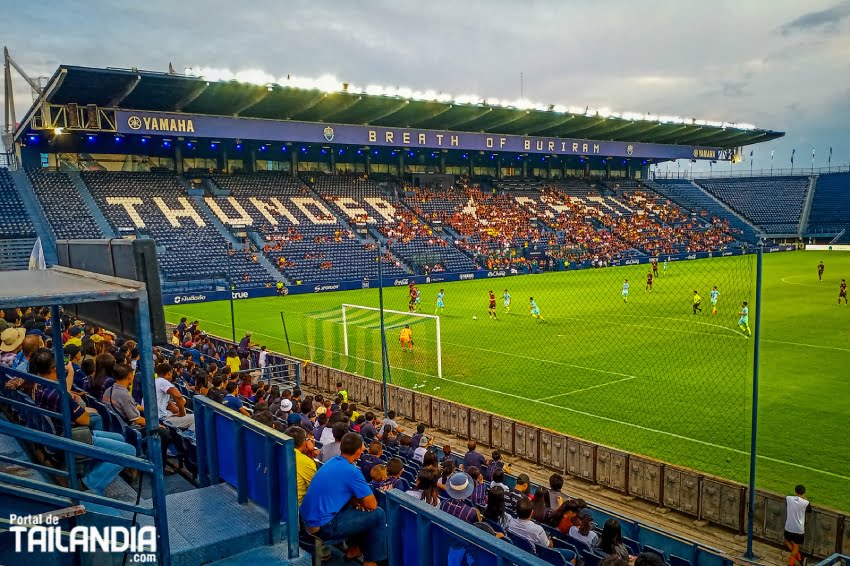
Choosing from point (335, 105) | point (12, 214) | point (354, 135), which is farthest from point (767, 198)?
point (12, 214)

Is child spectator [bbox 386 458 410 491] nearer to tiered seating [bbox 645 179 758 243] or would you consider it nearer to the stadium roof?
the stadium roof

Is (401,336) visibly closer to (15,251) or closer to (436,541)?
(436,541)

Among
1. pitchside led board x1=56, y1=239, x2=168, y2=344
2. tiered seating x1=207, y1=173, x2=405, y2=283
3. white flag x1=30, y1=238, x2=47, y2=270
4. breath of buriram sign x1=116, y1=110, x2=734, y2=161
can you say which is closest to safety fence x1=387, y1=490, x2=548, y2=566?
pitchside led board x1=56, y1=239, x2=168, y2=344

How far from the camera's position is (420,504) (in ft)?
14.4

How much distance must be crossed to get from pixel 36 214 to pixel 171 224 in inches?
357

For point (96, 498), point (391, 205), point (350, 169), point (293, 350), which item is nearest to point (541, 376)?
point (293, 350)

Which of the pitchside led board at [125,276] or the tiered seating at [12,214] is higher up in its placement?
the tiered seating at [12,214]

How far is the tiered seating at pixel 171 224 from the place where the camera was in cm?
4562

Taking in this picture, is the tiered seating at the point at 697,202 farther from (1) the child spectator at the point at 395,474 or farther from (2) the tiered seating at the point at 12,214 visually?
(1) the child spectator at the point at 395,474

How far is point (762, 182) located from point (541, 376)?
88.2m

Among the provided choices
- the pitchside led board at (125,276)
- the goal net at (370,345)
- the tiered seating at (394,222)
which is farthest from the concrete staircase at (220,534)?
the tiered seating at (394,222)

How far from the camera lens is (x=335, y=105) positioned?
5462 centimetres

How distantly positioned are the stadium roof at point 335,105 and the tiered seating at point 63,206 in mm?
4473

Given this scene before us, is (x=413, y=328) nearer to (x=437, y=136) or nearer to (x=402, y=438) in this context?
(x=402, y=438)
